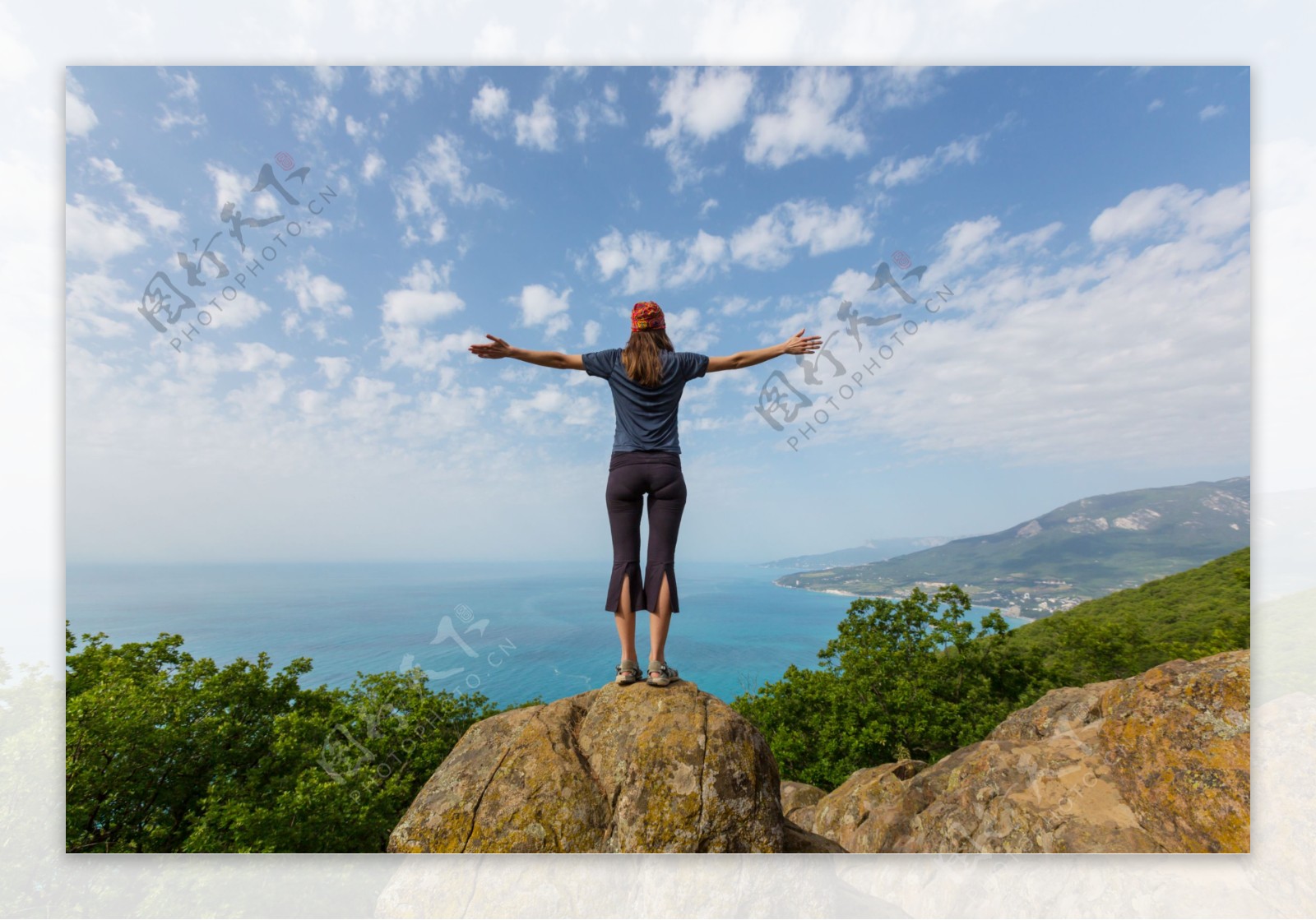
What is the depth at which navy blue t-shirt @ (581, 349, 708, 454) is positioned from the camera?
13.4 ft

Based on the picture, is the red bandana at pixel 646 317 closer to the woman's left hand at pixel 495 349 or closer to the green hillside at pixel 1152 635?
the woman's left hand at pixel 495 349

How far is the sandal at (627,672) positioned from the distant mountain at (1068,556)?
166 ft

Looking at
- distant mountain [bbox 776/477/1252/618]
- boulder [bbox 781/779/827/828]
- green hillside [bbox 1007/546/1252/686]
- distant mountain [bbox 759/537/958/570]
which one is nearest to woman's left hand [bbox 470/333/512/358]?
boulder [bbox 781/779/827/828]

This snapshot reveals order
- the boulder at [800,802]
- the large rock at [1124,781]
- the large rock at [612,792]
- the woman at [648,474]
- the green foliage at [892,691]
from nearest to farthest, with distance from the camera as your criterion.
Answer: the large rock at [612,792]
the woman at [648,474]
the large rock at [1124,781]
the boulder at [800,802]
the green foliage at [892,691]

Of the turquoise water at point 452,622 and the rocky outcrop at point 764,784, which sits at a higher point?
the rocky outcrop at point 764,784

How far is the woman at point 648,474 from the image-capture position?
402 centimetres

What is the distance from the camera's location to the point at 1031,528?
12219 centimetres

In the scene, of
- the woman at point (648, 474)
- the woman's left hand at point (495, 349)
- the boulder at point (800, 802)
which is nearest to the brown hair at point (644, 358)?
the woman at point (648, 474)

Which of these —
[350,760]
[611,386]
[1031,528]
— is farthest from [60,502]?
[1031,528]

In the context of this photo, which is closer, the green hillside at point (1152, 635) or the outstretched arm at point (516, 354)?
the outstretched arm at point (516, 354)

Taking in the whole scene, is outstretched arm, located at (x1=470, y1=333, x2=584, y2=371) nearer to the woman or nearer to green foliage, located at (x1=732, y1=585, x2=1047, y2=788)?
the woman

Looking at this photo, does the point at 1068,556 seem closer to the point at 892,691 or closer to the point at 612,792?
the point at 892,691

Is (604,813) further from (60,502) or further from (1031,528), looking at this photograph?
(1031,528)

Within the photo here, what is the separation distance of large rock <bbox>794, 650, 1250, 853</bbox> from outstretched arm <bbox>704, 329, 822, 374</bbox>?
14.0ft
